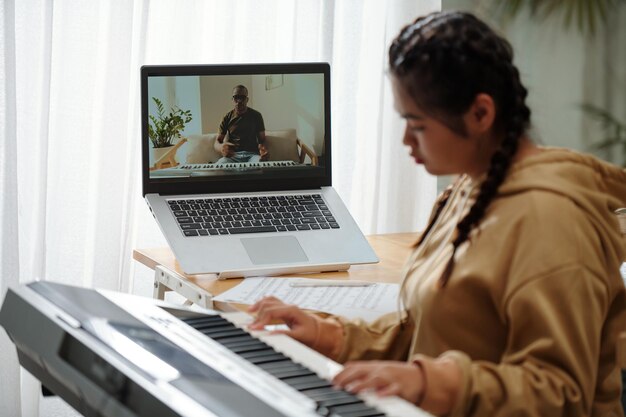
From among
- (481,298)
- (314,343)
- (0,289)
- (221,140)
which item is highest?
(221,140)

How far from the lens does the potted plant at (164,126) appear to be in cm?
192

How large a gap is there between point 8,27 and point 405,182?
1.33m

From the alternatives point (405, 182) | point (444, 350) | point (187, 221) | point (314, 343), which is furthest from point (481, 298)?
point (405, 182)

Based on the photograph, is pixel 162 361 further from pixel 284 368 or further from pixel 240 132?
pixel 240 132

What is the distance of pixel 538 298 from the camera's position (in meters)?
1.02

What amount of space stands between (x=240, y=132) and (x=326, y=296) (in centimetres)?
48

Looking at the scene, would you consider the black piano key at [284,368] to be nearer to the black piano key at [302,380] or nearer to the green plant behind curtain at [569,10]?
the black piano key at [302,380]

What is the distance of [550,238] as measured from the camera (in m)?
1.04

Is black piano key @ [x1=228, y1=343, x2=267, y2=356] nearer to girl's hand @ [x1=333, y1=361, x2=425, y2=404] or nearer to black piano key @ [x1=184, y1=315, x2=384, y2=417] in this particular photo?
black piano key @ [x1=184, y1=315, x2=384, y2=417]

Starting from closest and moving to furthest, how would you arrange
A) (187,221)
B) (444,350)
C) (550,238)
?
(550,238)
(444,350)
(187,221)

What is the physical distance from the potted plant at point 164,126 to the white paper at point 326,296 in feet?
1.19

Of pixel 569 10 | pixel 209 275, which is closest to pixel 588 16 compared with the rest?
pixel 569 10

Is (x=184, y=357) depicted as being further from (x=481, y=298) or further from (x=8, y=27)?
(x=8, y=27)

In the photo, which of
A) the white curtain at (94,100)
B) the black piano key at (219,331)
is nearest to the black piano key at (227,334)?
the black piano key at (219,331)
